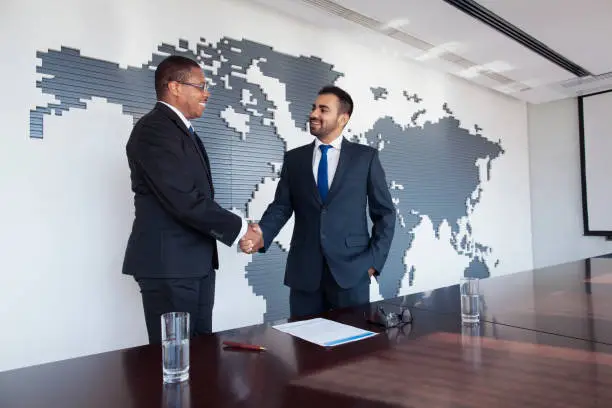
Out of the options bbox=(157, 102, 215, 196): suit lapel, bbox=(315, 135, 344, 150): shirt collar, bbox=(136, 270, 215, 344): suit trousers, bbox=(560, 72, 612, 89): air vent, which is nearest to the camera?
bbox=(136, 270, 215, 344): suit trousers

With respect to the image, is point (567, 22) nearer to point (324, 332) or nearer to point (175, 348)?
point (324, 332)

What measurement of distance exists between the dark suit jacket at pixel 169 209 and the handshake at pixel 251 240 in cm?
17

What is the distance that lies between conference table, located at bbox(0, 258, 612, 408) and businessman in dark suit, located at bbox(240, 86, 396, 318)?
573 millimetres

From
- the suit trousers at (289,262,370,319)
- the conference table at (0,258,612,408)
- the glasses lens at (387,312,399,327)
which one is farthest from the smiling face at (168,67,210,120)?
the glasses lens at (387,312,399,327)

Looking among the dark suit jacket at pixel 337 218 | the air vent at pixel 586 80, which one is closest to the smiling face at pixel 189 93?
the dark suit jacket at pixel 337 218

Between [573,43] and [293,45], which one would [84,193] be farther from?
[573,43]

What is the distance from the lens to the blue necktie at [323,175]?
2.10m

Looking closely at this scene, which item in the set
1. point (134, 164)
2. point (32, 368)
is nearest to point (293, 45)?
point (134, 164)

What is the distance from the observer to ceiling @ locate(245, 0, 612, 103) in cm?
329

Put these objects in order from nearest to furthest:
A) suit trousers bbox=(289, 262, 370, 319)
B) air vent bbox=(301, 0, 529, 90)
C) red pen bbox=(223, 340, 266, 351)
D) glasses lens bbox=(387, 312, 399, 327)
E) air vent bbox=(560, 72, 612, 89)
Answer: red pen bbox=(223, 340, 266, 351) < glasses lens bbox=(387, 312, 399, 327) < suit trousers bbox=(289, 262, 370, 319) < air vent bbox=(301, 0, 529, 90) < air vent bbox=(560, 72, 612, 89)

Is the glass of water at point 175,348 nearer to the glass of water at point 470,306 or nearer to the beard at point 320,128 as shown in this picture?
the glass of water at point 470,306

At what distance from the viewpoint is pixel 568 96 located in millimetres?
5750

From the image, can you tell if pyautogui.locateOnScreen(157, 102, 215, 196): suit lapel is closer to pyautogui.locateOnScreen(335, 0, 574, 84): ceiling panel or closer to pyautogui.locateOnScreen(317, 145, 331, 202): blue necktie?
pyautogui.locateOnScreen(317, 145, 331, 202): blue necktie

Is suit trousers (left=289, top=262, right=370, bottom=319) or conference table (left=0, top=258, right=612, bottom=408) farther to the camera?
suit trousers (left=289, top=262, right=370, bottom=319)
